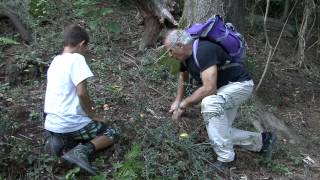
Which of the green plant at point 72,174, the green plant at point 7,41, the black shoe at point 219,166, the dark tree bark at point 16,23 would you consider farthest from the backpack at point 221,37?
the dark tree bark at point 16,23

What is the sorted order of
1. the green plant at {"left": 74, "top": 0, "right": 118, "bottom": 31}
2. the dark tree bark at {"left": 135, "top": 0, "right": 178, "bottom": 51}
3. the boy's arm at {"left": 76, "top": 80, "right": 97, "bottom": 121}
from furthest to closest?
the dark tree bark at {"left": 135, "top": 0, "right": 178, "bottom": 51}
the green plant at {"left": 74, "top": 0, "right": 118, "bottom": 31}
the boy's arm at {"left": 76, "top": 80, "right": 97, "bottom": 121}

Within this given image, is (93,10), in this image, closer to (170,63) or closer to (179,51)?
(170,63)

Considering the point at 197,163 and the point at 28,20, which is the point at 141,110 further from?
the point at 28,20

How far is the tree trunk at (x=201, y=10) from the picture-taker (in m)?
6.73

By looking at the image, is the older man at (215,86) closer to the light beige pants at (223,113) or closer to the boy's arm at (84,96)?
the light beige pants at (223,113)

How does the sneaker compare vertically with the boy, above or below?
below

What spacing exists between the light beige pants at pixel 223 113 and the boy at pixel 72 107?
111cm

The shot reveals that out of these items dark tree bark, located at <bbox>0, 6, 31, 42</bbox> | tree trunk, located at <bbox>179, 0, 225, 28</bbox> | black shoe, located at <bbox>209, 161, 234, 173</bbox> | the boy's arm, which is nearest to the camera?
the boy's arm

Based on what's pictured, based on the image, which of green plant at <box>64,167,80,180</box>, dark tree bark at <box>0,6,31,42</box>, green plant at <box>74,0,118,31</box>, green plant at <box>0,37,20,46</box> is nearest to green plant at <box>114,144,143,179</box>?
green plant at <box>64,167,80,180</box>

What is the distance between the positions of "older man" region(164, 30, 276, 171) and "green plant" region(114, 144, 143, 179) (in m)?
0.77

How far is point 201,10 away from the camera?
22.3 ft

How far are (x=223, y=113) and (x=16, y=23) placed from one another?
171 inches

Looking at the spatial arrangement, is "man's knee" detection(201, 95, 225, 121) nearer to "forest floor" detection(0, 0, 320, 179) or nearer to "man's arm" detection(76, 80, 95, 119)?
"forest floor" detection(0, 0, 320, 179)

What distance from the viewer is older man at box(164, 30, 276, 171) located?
5082 mm
